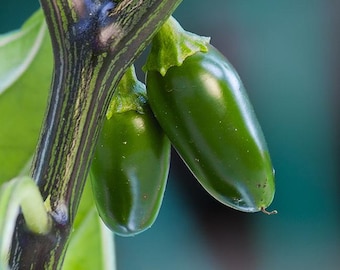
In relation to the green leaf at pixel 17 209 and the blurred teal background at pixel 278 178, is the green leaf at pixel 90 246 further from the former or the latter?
the blurred teal background at pixel 278 178

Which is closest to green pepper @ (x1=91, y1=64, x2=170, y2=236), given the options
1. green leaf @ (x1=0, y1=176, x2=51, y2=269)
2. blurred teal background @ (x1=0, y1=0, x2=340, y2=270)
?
green leaf @ (x1=0, y1=176, x2=51, y2=269)

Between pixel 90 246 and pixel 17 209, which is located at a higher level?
pixel 17 209

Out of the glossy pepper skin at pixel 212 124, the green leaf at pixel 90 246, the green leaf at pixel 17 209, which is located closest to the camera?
the green leaf at pixel 17 209

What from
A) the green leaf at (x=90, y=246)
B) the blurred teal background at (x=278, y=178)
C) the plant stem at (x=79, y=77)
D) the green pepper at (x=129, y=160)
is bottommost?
the blurred teal background at (x=278, y=178)

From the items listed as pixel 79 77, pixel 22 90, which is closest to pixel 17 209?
pixel 79 77

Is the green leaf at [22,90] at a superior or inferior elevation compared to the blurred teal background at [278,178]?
superior

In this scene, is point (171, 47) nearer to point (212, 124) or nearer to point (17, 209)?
point (212, 124)

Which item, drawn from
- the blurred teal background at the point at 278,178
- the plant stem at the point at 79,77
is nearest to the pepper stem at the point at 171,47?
the plant stem at the point at 79,77

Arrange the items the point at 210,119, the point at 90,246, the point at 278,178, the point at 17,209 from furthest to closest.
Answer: the point at 278,178 < the point at 90,246 < the point at 210,119 < the point at 17,209
